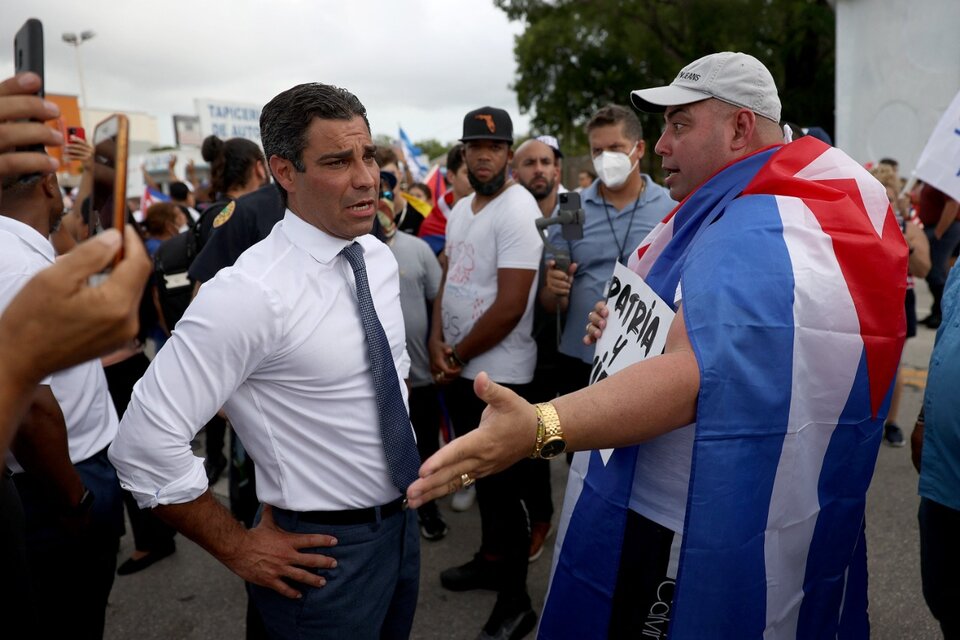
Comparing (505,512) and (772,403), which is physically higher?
(772,403)

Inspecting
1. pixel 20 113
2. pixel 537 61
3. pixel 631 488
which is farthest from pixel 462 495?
pixel 537 61

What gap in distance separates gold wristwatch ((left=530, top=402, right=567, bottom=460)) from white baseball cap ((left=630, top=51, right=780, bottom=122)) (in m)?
1.01

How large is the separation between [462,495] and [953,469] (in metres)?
2.90

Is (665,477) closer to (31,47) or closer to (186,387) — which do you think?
(186,387)

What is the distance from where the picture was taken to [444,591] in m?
3.39

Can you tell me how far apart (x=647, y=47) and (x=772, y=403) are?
22.4 m

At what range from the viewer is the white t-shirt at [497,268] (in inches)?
127

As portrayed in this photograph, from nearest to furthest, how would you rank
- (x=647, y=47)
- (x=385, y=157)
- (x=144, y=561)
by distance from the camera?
(x=144, y=561), (x=385, y=157), (x=647, y=47)

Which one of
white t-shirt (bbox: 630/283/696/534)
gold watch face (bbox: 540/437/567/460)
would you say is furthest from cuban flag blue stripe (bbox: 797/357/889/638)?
gold watch face (bbox: 540/437/567/460)

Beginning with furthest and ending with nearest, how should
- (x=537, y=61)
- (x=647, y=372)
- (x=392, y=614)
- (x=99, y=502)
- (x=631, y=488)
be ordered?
(x=537, y=61), (x=99, y=502), (x=392, y=614), (x=631, y=488), (x=647, y=372)

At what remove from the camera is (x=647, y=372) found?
1.43m

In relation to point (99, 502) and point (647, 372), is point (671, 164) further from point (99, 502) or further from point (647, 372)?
point (99, 502)

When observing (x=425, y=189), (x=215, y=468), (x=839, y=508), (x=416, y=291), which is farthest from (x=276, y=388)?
(x=425, y=189)

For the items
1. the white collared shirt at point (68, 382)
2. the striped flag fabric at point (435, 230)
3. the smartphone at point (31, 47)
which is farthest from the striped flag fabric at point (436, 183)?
the smartphone at point (31, 47)
